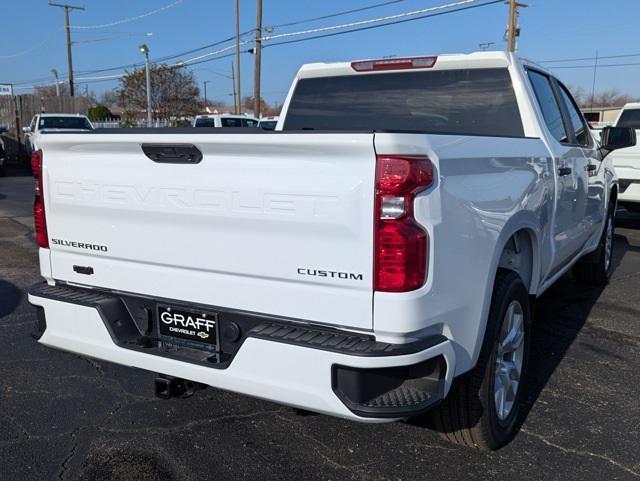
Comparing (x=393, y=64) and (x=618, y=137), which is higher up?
(x=393, y=64)

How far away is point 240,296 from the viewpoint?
9.09ft

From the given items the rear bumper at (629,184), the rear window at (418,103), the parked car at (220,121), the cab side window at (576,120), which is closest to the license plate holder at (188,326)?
the rear window at (418,103)

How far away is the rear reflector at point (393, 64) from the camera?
444 cm

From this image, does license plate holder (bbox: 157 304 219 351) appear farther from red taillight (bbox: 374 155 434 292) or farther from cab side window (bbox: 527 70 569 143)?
cab side window (bbox: 527 70 569 143)

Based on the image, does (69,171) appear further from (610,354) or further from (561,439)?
(610,354)

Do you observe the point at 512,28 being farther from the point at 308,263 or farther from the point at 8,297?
the point at 308,263

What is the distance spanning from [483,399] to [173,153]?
5.99 ft

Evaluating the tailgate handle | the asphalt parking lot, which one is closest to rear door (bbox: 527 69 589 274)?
the asphalt parking lot

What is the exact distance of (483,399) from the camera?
3.04m

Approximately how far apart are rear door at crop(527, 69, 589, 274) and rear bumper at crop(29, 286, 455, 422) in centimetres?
201

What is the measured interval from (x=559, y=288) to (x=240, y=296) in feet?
16.0

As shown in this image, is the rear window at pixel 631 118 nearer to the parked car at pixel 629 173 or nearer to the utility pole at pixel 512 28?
the parked car at pixel 629 173

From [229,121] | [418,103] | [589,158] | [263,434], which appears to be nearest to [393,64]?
Answer: [418,103]

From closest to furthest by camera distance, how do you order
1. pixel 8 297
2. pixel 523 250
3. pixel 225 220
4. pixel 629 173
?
pixel 225 220
pixel 523 250
pixel 8 297
pixel 629 173
